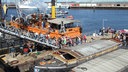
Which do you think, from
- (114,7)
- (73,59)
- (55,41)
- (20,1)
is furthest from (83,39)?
(114,7)

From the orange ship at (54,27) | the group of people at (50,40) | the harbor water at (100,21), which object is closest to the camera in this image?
the group of people at (50,40)

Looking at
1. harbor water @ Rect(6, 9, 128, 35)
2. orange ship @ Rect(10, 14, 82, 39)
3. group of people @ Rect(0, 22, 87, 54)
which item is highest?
orange ship @ Rect(10, 14, 82, 39)

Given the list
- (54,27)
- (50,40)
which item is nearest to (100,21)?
(54,27)

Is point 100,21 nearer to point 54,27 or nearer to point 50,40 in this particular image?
point 54,27

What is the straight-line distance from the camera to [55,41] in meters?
35.0

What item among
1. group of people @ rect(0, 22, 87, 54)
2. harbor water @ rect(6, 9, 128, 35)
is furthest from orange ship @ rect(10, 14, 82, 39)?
harbor water @ rect(6, 9, 128, 35)

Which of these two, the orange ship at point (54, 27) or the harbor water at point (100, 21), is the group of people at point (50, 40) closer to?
the orange ship at point (54, 27)

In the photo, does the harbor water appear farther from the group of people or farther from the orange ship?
the group of people

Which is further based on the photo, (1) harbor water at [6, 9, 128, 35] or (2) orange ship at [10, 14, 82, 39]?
(1) harbor water at [6, 9, 128, 35]

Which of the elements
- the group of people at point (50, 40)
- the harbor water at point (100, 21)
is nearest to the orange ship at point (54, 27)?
the group of people at point (50, 40)

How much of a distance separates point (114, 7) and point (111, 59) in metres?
138

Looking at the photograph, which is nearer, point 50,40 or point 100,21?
point 50,40

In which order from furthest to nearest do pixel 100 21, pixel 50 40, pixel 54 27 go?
pixel 100 21, pixel 54 27, pixel 50 40

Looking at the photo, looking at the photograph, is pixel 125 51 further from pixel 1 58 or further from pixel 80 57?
pixel 1 58
